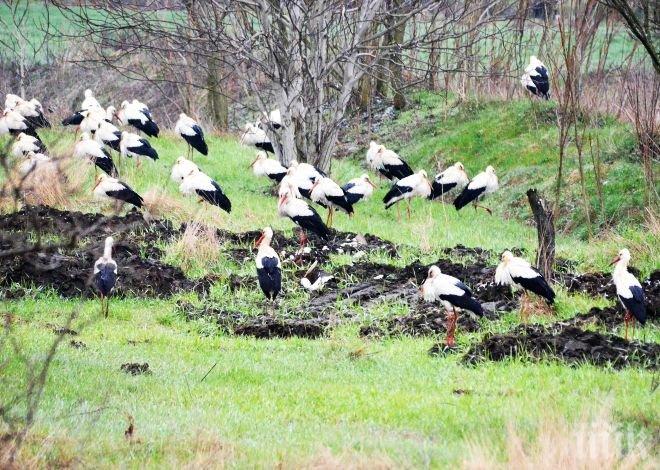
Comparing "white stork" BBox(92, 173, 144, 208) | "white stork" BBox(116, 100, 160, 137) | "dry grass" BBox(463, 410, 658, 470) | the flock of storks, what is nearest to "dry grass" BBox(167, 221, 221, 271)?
the flock of storks

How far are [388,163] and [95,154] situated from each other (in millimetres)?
5365

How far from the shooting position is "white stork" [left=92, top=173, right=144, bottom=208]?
52.0 feet

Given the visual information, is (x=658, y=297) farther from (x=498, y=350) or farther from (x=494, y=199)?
(x=494, y=199)

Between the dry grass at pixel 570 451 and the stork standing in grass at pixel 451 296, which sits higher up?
the stork standing in grass at pixel 451 296

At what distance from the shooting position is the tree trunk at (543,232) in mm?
11930

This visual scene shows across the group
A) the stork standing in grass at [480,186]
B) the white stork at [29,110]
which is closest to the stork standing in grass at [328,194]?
the stork standing in grass at [480,186]

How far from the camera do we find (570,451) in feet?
18.5

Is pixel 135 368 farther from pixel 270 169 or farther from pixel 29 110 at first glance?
pixel 29 110

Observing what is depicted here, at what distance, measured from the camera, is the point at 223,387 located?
8.39 m

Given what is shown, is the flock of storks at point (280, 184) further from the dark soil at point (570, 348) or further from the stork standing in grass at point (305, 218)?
the dark soil at point (570, 348)

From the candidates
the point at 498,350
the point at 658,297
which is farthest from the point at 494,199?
the point at 498,350

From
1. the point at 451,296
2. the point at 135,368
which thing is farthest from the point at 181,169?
the point at 135,368

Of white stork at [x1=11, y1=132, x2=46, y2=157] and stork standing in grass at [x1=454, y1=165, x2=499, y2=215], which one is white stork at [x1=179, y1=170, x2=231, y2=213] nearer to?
white stork at [x1=11, y1=132, x2=46, y2=157]

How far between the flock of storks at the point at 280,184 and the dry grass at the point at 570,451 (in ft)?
13.1
